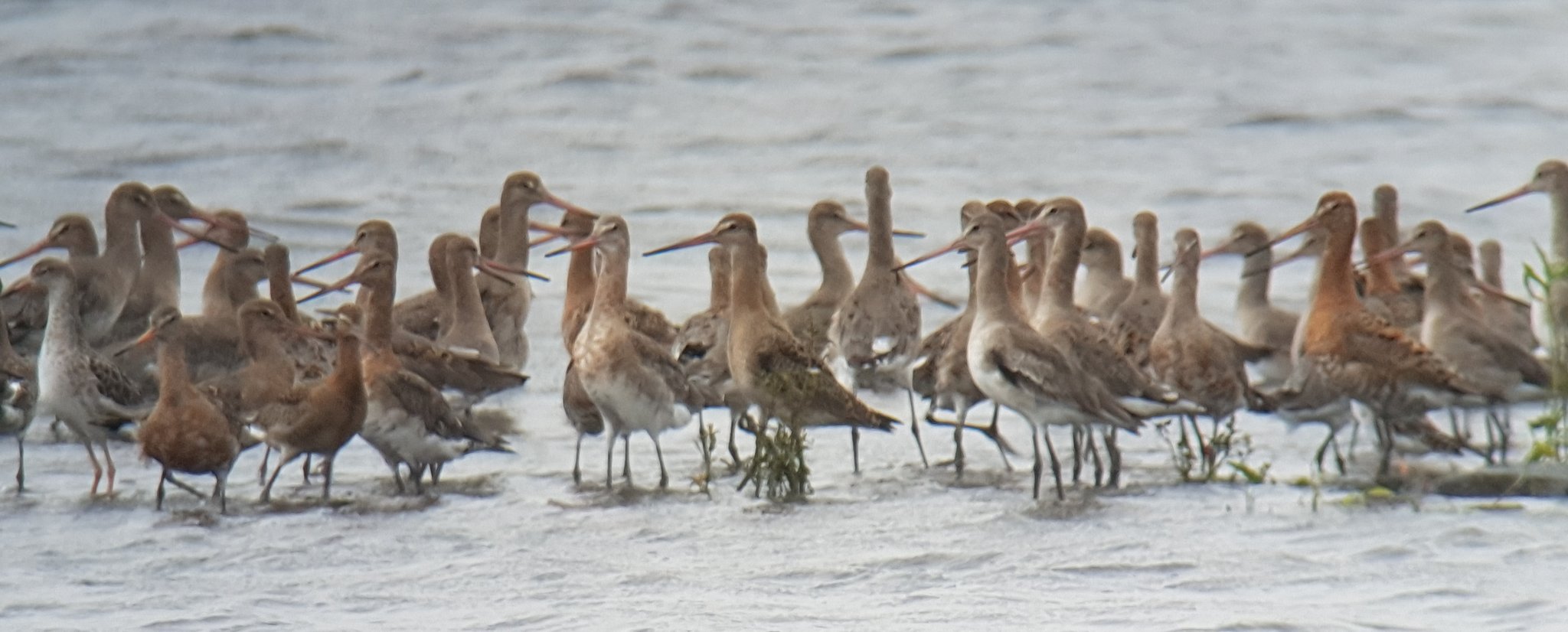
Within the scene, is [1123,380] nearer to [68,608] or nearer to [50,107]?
[68,608]

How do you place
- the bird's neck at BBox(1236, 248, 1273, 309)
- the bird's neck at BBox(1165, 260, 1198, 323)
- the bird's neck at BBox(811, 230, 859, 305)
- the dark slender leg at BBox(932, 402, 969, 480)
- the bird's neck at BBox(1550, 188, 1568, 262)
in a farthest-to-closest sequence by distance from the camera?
the bird's neck at BBox(1550, 188, 1568, 262) < the bird's neck at BBox(1236, 248, 1273, 309) < the bird's neck at BBox(811, 230, 859, 305) < the bird's neck at BBox(1165, 260, 1198, 323) < the dark slender leg at BBox(932, 402, 969, 480)

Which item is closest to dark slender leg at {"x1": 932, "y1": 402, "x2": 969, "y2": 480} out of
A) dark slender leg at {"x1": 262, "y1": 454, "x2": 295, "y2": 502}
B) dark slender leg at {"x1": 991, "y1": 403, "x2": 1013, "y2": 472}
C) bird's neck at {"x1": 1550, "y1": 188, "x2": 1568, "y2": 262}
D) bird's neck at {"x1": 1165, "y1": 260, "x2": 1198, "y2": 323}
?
dark slender leg at {"x1": 991, "y1": 403, "x2": 1013, "y2": 472}

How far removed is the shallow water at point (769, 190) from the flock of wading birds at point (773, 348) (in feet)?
0.99

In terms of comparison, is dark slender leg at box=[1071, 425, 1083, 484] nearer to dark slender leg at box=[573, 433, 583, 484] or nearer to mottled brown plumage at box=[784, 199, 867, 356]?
mottled brown plumage at box=[784, 199, 867, 356]

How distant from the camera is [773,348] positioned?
1012 cm

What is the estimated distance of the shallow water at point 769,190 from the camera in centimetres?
767

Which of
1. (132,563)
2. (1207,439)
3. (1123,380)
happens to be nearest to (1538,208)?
(1207,439)

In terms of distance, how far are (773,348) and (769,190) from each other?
32.5 ft

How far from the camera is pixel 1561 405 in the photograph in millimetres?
8922

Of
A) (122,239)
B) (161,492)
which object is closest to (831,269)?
(122,239)

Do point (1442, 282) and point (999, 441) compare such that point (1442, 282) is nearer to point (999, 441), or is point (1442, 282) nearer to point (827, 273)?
point (999, 441)

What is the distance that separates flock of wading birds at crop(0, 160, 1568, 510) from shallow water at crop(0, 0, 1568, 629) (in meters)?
0.30

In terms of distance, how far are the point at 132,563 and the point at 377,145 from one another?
14.2 meters

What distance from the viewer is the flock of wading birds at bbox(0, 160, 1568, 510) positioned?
9516 millimetres
